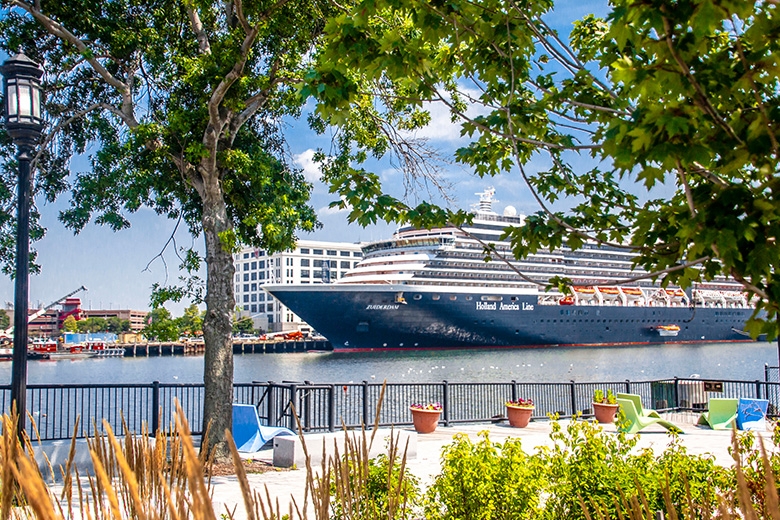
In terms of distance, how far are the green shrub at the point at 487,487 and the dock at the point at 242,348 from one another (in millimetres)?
80050

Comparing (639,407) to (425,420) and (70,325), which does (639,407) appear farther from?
(70,325)

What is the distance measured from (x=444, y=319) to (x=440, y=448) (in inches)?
1978

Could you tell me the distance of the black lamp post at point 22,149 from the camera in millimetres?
6453

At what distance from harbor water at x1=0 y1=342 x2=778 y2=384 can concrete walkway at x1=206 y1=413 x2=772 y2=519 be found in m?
22.5

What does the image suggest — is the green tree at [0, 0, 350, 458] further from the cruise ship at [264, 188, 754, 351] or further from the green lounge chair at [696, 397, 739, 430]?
the cruise ship at [264, 188, 754, 351]

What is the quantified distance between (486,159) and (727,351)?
227ft

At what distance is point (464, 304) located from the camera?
61.8m

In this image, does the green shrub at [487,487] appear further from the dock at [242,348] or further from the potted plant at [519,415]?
the dock at [242,348]

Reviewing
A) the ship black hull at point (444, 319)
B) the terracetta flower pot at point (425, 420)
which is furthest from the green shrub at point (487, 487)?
the ship black hull at point (444, 319)

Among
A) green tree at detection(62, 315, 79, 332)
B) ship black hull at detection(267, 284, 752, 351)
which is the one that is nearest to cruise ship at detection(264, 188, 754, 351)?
ship black hull at detection(267, 284, 752, 351)

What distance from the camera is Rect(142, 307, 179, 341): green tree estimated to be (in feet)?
33.3

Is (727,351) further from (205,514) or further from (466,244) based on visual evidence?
(205,514)

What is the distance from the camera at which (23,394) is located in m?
6.42

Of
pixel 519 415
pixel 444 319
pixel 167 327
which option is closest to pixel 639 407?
pixel 519 415
